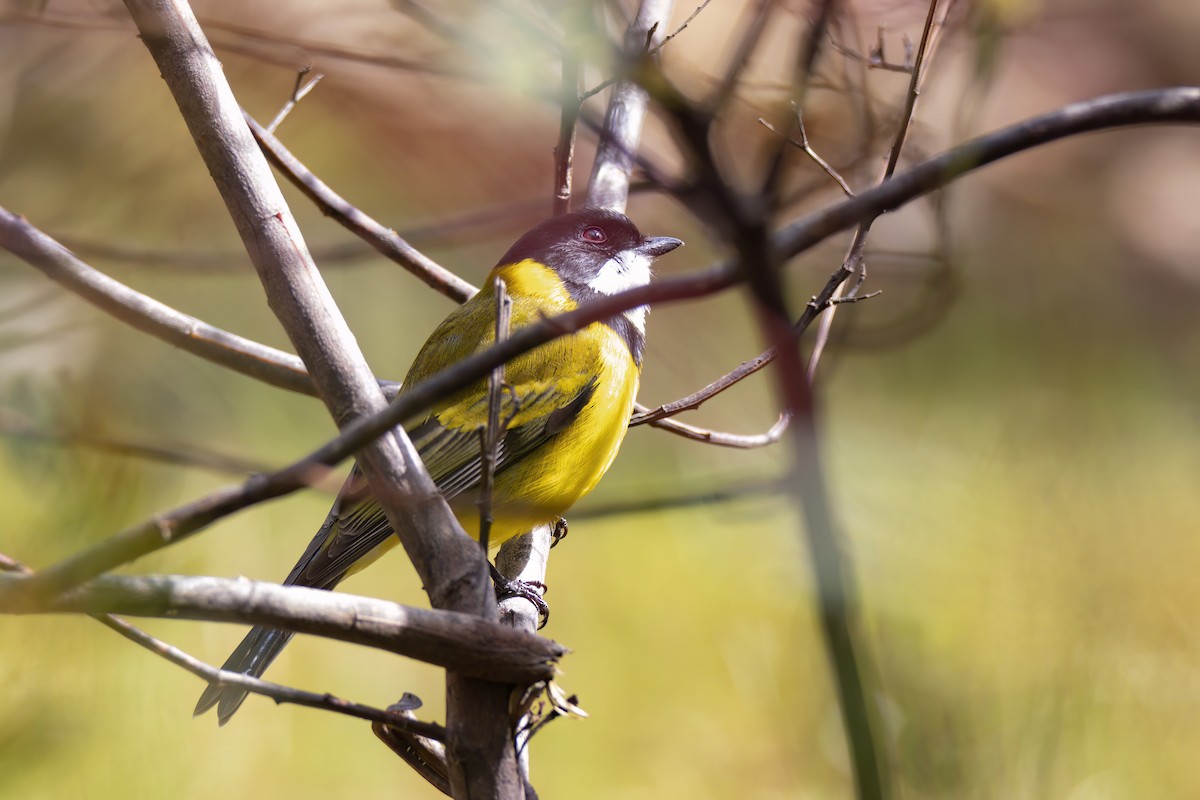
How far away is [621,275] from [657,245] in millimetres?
148

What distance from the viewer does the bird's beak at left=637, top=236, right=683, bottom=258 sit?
3048 millimetres

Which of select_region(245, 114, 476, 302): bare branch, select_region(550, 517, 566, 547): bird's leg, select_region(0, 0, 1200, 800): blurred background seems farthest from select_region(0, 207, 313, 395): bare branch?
select_region(550, 517, 566, 547): bird's leg

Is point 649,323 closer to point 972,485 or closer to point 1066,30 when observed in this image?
point 972,485

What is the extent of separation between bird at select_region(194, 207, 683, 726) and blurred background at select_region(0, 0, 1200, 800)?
0.25m

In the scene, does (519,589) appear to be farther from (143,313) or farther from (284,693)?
(284,693)

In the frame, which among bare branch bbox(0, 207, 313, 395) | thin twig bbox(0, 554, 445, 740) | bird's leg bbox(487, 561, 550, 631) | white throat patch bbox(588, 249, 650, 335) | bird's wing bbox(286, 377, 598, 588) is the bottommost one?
thin twig bbox(0, 554, 445, 740)

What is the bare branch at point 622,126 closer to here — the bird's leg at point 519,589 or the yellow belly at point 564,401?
the yellow belly at point 564,401

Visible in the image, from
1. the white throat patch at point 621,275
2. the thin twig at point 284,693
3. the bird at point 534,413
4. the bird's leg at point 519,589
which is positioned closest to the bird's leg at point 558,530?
the bird at point 534,413

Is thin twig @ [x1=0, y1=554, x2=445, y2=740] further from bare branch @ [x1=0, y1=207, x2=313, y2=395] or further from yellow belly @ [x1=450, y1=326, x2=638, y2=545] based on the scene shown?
→ yellow belly @ [x1=450, y1=326, x2=638, y2=545]

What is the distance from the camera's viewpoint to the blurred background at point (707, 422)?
2.04 metres

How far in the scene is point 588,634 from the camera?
4.72m

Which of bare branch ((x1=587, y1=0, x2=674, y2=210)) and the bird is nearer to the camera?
the bird

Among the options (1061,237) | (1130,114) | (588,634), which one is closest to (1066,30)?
(1061,237)

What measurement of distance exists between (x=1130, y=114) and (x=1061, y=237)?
7.99 metres
